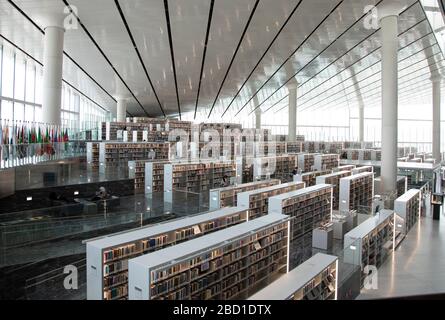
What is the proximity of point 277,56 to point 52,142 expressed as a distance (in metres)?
13.8

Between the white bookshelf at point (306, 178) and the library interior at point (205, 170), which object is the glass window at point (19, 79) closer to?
the library interior at point (205, 170)

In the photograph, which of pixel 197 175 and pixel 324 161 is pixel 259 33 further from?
pixel 324 161

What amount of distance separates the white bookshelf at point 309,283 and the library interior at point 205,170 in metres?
0.04

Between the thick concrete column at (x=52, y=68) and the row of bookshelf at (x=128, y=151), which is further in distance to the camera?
the row of bookshelf at (x=128, y=151)

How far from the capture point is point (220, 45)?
18766mm

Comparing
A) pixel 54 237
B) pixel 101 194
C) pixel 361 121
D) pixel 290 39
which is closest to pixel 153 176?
pixel 101 194

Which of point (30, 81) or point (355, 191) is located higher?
point (30, 81)

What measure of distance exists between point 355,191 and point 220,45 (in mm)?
10260

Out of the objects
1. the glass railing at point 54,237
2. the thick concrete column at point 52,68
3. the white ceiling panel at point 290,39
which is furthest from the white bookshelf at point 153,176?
the white ceiling panel at point 290,39

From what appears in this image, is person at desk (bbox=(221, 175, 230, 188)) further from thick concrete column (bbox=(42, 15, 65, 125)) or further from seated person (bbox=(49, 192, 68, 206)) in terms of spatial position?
thick concrete column (bbox=(42, 15, 65, 125))

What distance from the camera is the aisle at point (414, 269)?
332 inches

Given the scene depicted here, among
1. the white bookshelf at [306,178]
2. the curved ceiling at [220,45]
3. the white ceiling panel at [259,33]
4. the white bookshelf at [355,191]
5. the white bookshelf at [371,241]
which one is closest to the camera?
the white bookshelf at [371,241]
